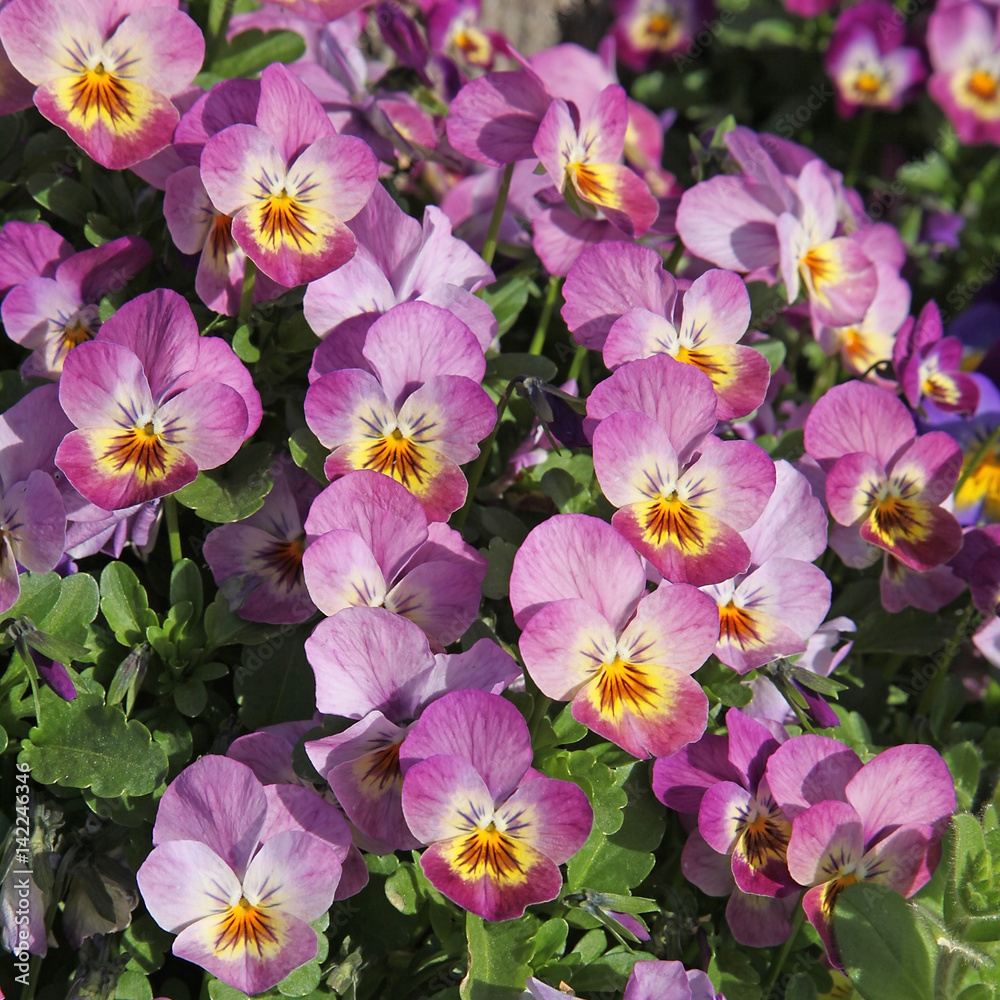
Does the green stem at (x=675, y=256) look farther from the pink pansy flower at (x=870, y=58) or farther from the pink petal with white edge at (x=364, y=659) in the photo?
the pink pansy flower at (x=870, y=58)

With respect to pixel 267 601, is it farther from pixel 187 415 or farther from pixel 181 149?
pixel 181 149

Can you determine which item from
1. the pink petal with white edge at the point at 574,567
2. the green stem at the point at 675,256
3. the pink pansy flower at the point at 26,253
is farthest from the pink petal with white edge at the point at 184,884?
A: the green stem at the point at 675,256

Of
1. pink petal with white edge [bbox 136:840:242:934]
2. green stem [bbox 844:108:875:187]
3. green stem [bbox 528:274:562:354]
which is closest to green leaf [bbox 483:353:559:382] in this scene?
green stem [bbox 528:274:562:354]

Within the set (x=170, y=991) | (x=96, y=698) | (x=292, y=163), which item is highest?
(x=292, y=163)

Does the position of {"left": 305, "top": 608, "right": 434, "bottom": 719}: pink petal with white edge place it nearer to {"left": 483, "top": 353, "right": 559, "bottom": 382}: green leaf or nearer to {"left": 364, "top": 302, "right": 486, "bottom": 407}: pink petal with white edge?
{"left": 364, "top": 302, "right": 486, "bottom": 407}: pink petal with white edge

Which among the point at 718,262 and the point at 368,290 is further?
the point at 718,262

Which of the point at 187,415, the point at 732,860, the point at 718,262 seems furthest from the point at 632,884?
the point at 718,262

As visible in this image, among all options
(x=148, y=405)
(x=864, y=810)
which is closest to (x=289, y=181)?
(x=148, y=405)
